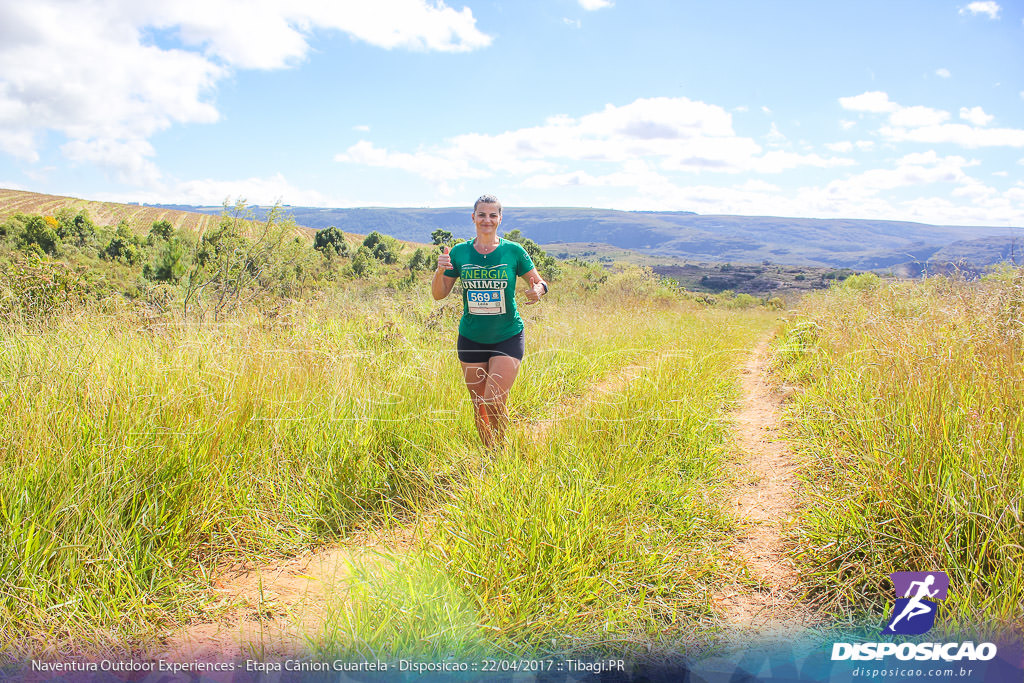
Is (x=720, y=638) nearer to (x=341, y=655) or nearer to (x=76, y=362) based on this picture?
(x=341, y=655)

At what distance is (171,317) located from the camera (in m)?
5.09

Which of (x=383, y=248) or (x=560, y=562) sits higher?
(x=383, y=248)

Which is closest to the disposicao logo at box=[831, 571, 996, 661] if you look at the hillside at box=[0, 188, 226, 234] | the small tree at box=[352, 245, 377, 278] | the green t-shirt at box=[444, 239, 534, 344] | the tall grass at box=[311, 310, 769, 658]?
the tall grass at box=[311, 310, 769, 658]

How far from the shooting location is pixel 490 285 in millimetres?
3658

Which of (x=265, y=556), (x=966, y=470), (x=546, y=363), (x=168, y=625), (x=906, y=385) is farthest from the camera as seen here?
(x=546, y=363)

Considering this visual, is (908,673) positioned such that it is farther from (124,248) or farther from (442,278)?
(124,248)

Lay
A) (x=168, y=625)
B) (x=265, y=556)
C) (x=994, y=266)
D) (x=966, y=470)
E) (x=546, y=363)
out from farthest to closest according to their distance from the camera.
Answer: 1. (x=546, y=363)
2. (x=994, y=266)
3. (x=265, y=556)
4. (x=966, y=470)
5. (x=168, y=625)

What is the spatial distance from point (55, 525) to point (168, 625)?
0.64m

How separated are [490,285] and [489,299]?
98 mm

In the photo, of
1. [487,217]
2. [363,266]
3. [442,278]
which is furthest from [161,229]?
[487,217]

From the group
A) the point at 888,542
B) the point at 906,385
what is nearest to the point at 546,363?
the point at 906,385

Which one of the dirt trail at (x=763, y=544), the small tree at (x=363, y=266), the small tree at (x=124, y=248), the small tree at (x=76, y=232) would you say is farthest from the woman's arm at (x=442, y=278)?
the small tree at (x=76, y=232)

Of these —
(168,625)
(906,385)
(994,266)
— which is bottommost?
(168,625)

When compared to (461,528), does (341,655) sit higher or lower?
lower
